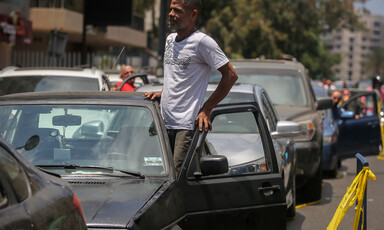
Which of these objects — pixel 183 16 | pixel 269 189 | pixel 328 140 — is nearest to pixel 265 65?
pixel 328 140

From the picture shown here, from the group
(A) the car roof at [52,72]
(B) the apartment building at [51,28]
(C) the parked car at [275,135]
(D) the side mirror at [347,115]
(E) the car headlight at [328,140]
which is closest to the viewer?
(C) the parked car at [275,135]

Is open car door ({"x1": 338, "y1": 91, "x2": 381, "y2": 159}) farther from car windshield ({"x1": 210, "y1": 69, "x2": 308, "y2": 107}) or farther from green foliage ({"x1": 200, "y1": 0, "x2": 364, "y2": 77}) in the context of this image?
green foliage ({"x1": 200, "y1": 0, "x2": 364, "y2": 77})

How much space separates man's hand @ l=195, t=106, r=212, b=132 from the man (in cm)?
2

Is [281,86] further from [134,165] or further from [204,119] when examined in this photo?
[134,165]

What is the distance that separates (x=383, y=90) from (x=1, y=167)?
76.8 ft

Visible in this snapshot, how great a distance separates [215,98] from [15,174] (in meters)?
2.46

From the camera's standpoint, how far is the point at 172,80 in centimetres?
598

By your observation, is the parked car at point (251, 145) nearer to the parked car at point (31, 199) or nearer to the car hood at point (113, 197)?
the car hood at point (113, 197)

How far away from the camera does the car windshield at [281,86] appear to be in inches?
482

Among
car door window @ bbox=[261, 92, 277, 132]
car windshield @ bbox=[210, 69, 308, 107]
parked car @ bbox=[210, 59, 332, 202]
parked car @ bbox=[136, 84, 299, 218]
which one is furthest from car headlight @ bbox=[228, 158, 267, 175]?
car windshield @ bbox=[210, 69, 308, 107]

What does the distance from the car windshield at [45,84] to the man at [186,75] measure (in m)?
4.78

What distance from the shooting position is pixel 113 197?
Result: 4570 mm

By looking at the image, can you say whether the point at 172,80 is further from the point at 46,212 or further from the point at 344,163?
the point at 344,163

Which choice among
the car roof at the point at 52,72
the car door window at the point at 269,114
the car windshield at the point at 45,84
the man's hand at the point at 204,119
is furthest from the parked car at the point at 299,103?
the man's hand at the point at 204,119
